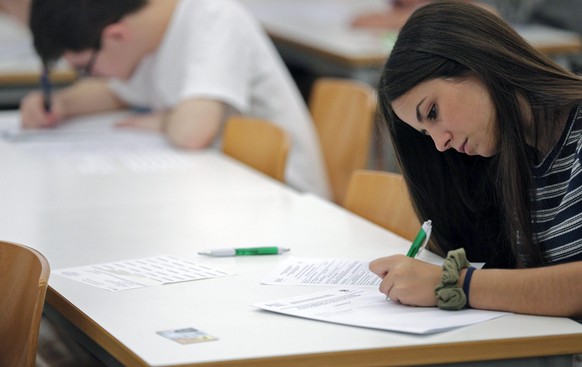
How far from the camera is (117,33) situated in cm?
313

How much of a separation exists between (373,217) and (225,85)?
3.09 feet

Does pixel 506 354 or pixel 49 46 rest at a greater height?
pixel 49 46

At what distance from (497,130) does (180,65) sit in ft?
5.56

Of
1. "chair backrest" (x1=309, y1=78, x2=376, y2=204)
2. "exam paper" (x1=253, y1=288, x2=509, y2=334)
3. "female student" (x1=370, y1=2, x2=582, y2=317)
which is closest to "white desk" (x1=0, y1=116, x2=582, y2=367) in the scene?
"exam paper" (x1=253, y1=288, x2=509, y2=334)

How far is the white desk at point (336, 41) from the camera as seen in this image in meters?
4.45

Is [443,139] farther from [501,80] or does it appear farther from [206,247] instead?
[206,247]

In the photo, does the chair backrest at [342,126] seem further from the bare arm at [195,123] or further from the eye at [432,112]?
the eye at [432,112]

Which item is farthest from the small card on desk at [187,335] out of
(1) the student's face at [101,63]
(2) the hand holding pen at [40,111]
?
(2) the hand holding pen at [40,111]

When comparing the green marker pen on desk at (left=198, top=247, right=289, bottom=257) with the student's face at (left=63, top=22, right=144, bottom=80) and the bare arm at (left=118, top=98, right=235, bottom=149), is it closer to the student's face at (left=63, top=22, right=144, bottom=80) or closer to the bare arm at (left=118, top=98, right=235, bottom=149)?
the bare arm at (left=118, top=98, right=235, bottom=149)

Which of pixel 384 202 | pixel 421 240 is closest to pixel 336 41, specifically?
pixel 384 202

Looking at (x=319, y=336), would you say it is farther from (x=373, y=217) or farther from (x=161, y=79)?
(x=161, y=79)

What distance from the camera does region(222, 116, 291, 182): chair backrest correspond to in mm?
2885

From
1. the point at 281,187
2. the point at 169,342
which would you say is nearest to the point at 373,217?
the point at 281,187

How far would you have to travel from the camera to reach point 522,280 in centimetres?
162
